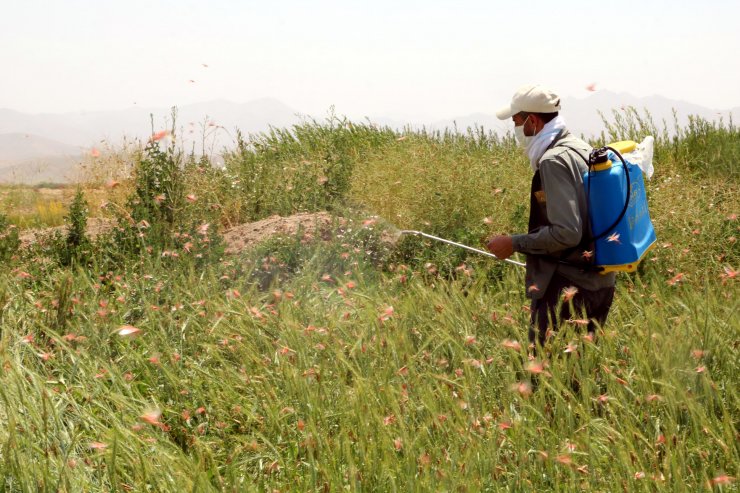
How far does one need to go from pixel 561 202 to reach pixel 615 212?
0.80 feet

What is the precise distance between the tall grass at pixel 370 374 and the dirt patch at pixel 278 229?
0.56 ft

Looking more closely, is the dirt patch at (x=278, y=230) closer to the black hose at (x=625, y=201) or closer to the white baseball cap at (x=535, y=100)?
the white baseball cap at (x=535, y=100)

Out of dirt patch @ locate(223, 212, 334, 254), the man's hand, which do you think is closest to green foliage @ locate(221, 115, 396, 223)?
dirt patch @ locate(223, 212, 334, 254)

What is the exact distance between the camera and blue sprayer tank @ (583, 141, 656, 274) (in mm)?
3336

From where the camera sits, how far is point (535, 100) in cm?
345

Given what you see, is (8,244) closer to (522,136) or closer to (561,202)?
(522,136)

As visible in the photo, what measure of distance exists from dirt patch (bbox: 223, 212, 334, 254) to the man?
96.0 inches

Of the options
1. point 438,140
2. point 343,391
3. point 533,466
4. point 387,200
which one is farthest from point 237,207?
point 533,466

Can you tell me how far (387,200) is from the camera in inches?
270

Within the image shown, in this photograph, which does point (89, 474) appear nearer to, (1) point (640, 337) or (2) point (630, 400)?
(2) point (630, 400)

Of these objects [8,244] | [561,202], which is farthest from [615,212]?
[8,244]

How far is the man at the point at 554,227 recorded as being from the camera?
3.33 metres

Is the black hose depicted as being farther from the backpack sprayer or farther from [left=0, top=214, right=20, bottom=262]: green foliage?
[left=0, top=214, right=20, bottom=262]: green foliage

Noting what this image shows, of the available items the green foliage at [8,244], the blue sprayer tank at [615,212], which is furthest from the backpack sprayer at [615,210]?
the green foliage at [8,244]
